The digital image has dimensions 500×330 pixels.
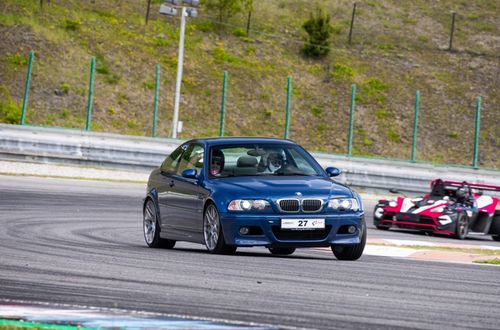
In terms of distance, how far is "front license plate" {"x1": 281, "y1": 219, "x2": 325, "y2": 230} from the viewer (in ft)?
44.1

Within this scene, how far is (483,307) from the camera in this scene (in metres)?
9.55

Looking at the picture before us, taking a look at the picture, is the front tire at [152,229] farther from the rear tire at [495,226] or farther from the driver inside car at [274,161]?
the rear tire at [495,226]

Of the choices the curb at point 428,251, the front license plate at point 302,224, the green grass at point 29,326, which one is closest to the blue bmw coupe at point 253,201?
the front license plate at point 302,224

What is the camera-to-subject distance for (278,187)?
1363 centimetres

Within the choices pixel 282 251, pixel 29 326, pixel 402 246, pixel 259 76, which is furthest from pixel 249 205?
pixel 259 76

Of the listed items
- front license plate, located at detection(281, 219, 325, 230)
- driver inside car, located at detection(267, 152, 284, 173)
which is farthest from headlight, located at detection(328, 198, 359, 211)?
driver inside car, located at detection(267, 152, 284, 173)

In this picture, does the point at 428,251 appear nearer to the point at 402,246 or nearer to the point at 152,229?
the point at 402,246

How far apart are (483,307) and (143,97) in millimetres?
44354

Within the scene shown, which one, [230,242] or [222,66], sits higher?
[222,66]

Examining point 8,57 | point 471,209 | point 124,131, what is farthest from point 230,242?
point 8,57

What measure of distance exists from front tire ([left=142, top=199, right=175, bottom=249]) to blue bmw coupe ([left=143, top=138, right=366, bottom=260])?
0.02 metres

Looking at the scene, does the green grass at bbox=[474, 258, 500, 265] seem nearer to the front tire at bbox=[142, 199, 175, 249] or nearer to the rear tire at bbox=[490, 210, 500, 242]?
the front tire at bbox=[142, 199, 175, 249]

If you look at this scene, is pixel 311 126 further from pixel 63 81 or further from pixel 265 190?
pixel 265 190

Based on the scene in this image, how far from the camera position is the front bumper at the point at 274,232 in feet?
44.1
